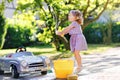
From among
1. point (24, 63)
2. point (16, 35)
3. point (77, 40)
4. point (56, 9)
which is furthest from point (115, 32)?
point (77, 40)

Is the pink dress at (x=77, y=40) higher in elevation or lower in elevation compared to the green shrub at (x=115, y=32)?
higher

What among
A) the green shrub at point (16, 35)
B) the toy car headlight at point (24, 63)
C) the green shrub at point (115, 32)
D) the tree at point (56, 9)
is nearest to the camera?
the toy car headlight at point (24, 63)

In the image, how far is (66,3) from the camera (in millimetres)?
29516

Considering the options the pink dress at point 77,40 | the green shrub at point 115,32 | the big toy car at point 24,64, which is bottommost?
the green shrub at point 115,32

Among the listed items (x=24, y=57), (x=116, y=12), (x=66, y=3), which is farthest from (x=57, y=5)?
(x=116, y=12)

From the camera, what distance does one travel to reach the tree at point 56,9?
27781mm

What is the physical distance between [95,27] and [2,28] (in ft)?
43.6

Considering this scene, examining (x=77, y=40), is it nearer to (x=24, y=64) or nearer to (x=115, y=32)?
(x=24, y=64)

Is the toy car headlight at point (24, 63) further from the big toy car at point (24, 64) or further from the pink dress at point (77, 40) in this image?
the pink dress at point (77, 40)

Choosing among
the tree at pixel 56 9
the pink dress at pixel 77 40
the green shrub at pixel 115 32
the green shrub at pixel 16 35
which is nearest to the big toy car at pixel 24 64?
the pink dress at pixel 77 40

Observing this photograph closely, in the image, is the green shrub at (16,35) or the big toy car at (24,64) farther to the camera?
the green shrub at (16,35)

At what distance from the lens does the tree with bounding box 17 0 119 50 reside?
27.8m

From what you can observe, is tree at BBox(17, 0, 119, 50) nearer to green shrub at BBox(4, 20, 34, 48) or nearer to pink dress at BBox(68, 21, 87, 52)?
green shrub at BBox(4, 20, 34, 48)

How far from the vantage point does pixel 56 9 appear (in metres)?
27.8
